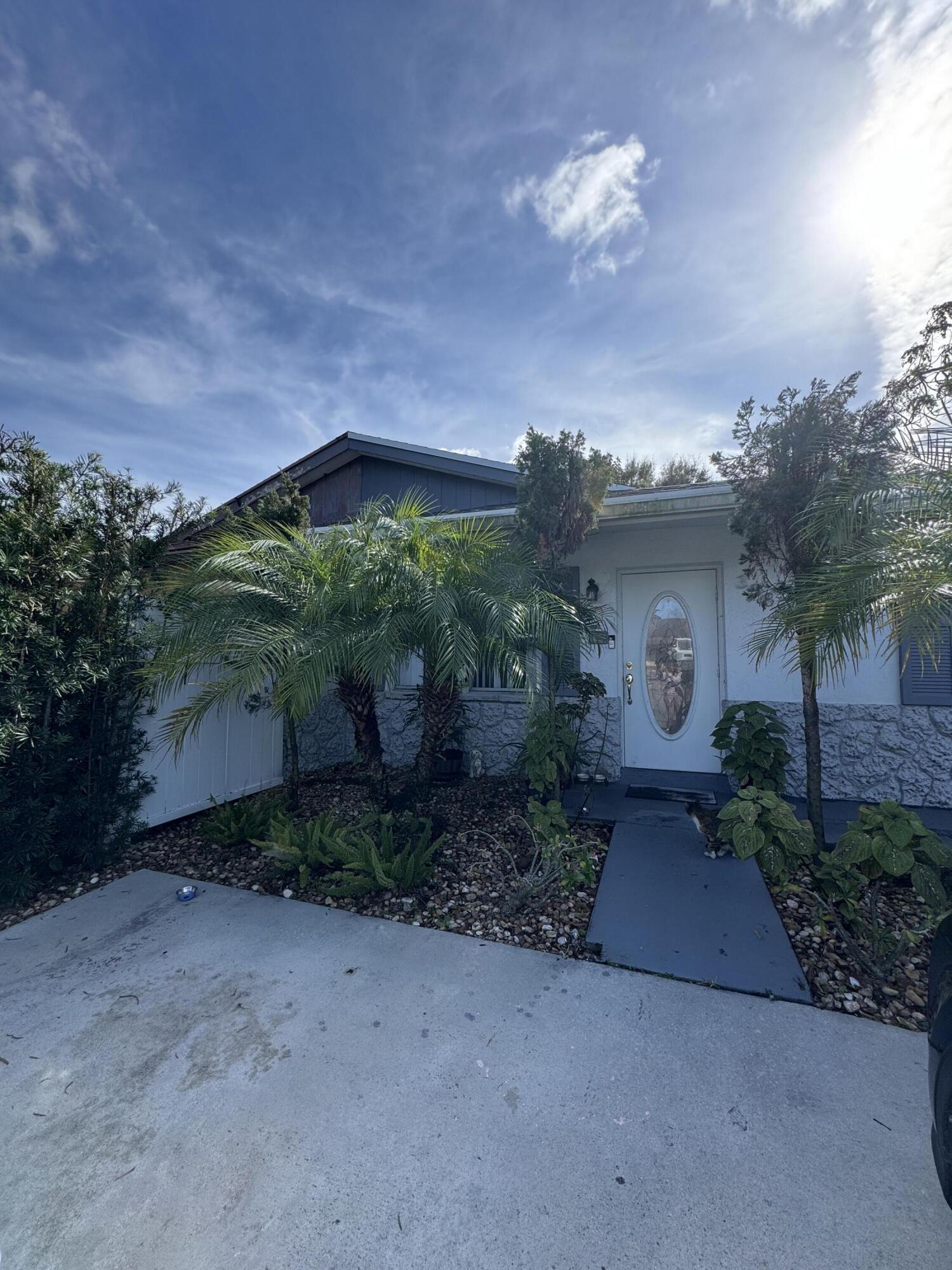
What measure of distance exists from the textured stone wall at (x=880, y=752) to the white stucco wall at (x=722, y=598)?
17 centimetres

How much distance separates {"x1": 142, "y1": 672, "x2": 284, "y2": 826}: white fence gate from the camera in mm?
4879

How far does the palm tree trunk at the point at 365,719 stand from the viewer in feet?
16.4

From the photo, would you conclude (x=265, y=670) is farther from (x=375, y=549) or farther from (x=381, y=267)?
(x=381, y=267)

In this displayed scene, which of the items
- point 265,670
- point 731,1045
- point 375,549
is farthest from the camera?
point 375,549

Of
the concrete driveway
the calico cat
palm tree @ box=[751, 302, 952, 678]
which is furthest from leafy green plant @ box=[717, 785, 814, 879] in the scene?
palm tree @ box=[751, 302, 952, 678]

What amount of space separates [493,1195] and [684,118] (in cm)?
722

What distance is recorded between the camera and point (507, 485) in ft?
25.8

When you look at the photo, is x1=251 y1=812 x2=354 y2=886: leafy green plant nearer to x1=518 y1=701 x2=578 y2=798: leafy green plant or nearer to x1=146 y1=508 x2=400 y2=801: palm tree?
x1=146 y1=508 x2=400 y2=801: palm tree

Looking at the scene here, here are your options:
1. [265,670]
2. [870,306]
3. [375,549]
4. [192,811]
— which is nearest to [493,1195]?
[265,670]

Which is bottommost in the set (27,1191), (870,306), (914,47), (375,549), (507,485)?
(27,1191)

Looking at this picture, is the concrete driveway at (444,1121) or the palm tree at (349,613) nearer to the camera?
the concrete driveway at (444,1121)

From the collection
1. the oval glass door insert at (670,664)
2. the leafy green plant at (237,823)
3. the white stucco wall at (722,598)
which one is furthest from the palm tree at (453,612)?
the leafy green plant at (237,823)

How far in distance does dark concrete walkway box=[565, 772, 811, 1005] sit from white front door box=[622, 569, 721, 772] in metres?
1.39

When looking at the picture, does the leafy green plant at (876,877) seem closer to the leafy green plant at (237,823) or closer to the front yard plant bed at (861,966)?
the front yard plant bed at (861,966)
